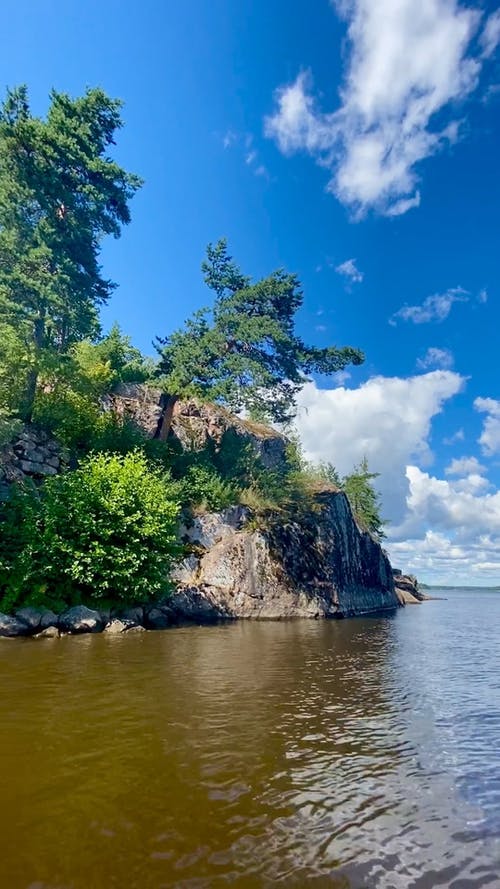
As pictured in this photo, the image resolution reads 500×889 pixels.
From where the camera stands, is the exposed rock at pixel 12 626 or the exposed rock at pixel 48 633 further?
the exposed rock at pixel 48 633

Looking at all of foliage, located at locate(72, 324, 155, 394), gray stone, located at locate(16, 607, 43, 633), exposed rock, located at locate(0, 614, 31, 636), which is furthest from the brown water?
foliage, located at locate(72, 324, 155, 394)

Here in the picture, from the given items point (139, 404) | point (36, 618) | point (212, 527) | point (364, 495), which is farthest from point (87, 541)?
point (364, 495)

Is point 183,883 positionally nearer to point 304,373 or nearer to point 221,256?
point 304,373

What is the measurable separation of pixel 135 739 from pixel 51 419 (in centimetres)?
2371

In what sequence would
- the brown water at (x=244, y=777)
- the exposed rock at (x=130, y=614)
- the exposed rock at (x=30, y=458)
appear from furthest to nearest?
the exposed rock at (x=30, y=458), the exposed rock at (x=130, y=614), the brown water at (x=244, y=777)

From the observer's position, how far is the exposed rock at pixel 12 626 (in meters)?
18.0

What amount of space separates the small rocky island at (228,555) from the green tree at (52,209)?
5.87m

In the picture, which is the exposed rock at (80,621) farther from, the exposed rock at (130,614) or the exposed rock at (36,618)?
the exposed rock at (130,614)

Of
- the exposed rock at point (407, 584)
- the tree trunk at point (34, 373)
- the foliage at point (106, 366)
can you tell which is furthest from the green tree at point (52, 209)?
the exposed rock at point (407, 584)

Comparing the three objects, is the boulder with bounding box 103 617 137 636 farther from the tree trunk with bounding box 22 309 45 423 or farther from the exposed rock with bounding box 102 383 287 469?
the exposed rock with bounding box 102 383 287 469

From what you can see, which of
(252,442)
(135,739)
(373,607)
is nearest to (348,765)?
(135,739)

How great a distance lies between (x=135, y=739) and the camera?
302 inches

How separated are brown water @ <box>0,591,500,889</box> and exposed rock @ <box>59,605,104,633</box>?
21.3 ft

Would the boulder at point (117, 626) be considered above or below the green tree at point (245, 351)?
below
